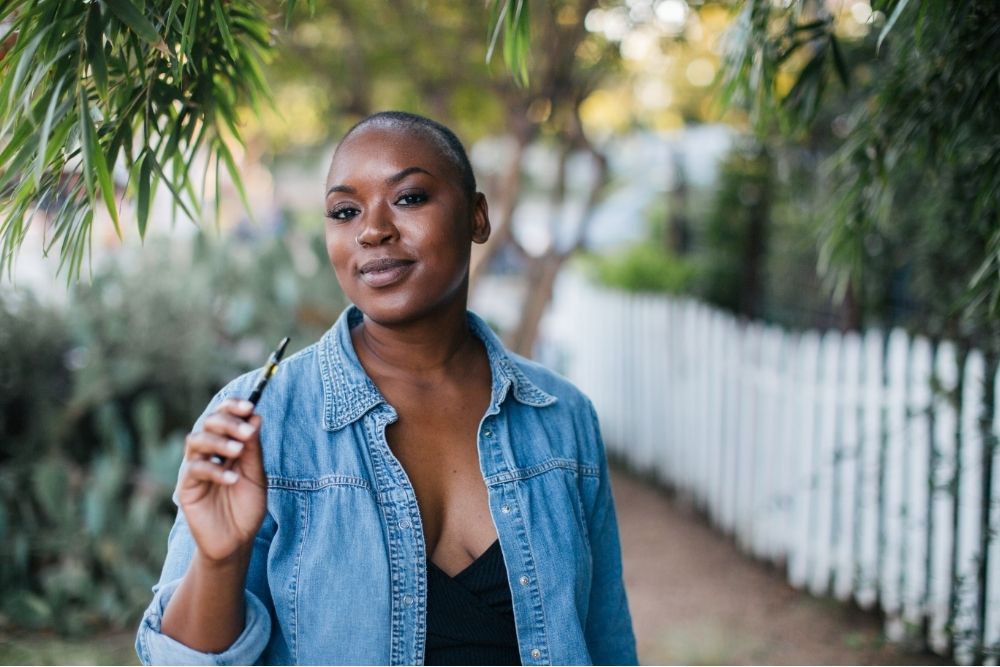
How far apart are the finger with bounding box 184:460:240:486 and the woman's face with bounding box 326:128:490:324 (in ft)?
1.78

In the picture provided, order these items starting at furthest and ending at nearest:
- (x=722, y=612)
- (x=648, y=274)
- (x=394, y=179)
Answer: (x=648, y=274) → (x=722, y=612) → (x=394, y=179)

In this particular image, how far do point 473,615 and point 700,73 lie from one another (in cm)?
1106

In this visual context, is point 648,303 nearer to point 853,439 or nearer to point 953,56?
point 853,439

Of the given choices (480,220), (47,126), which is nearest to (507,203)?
(480,220)

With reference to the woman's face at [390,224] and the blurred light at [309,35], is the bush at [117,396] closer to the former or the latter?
the blurred light at [309,35]

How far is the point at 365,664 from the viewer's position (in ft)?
5.90

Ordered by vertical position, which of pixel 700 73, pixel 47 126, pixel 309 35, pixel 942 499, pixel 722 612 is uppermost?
pixel 700 73

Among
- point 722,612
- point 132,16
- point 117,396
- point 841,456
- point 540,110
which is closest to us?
point 132,16

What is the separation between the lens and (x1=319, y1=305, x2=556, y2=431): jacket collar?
1.93 meters

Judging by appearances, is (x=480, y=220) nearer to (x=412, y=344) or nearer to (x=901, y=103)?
(x=412, y=344)

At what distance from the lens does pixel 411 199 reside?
6.37 feet

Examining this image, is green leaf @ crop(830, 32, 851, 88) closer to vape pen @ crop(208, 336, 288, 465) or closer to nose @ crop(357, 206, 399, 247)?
nose @ crop(357, 206, 399, 247)

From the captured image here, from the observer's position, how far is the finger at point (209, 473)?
149 centimetres

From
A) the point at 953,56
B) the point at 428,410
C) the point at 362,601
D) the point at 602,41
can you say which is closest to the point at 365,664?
the point at 362,601
